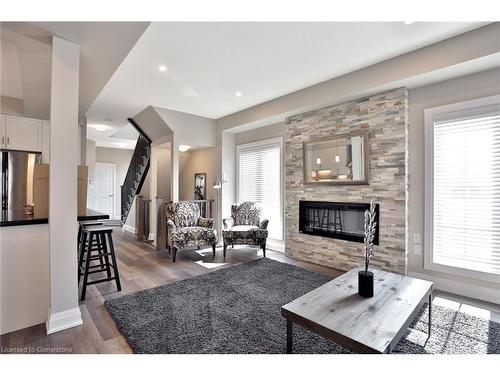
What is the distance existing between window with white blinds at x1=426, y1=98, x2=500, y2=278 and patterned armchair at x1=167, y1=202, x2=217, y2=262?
10.9 ft

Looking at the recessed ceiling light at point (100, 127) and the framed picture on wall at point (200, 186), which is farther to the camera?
the framed picture on wall at point (200, 186)

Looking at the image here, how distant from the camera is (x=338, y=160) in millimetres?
3756

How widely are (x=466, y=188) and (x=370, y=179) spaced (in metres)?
1.00

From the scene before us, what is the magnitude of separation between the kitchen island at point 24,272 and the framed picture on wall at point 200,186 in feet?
12.6

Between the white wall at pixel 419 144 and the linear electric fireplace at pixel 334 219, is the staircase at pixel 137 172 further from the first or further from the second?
the white wall at pixel 419 144

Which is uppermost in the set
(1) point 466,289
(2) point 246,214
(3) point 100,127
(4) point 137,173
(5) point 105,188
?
(3) point 100,127

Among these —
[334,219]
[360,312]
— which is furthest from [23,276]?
[334,219]

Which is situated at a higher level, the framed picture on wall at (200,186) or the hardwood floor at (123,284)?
the framed picture on wall at (200,186)

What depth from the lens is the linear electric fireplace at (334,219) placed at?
11.7 feet

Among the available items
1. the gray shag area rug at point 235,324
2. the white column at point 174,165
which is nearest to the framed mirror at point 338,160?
the gray shag area rug at point 235,324

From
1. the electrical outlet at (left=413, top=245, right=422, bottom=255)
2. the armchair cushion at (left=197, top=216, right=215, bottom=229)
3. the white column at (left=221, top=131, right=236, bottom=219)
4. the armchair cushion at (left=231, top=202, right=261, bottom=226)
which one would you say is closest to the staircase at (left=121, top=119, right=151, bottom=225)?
the white column at (left=221, top=131, right=236, bottom=219)

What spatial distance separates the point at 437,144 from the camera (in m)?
2.96

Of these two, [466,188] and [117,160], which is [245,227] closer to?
[466,188]

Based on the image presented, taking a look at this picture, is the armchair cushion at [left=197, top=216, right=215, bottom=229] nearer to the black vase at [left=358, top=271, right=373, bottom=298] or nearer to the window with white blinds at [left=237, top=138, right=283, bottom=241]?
the window with white blinds at [left=237, top=138, right=283, bottom=241]
